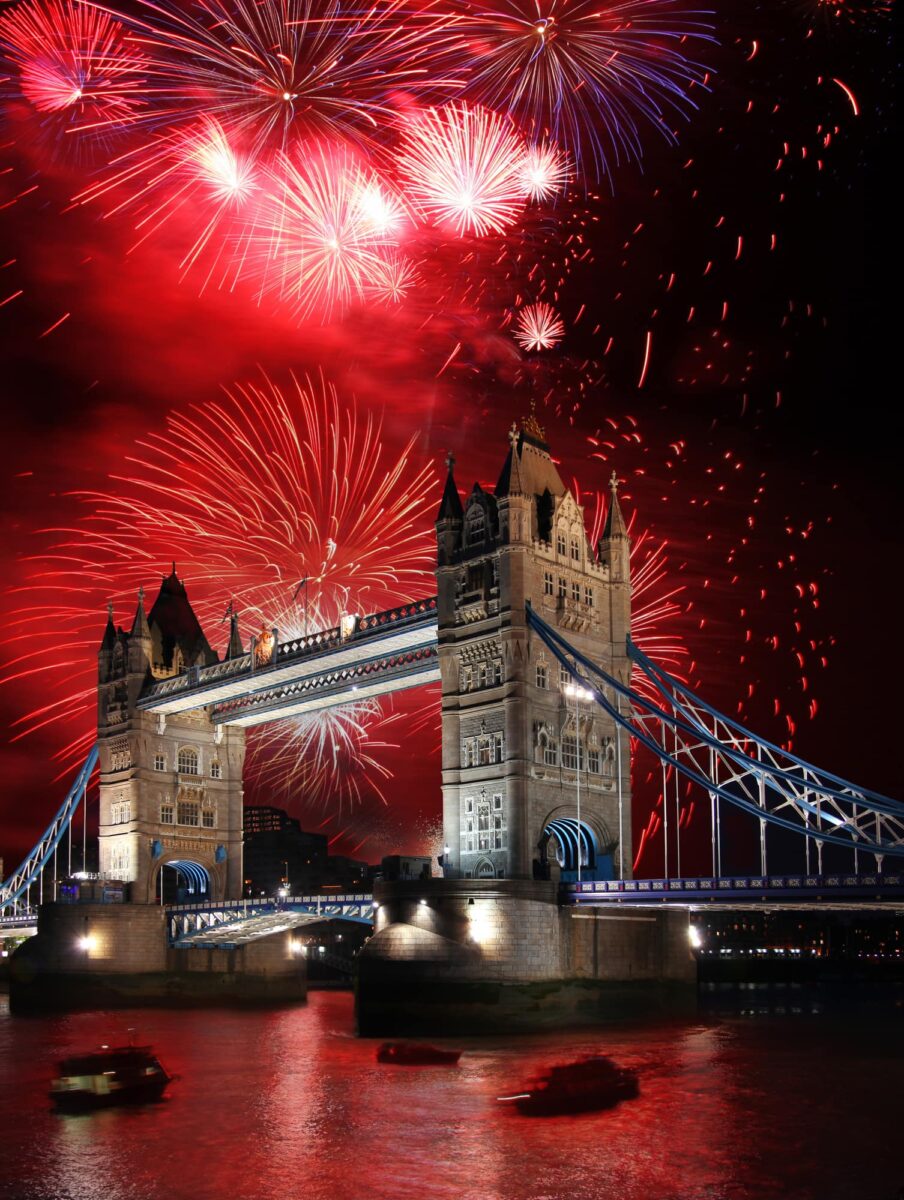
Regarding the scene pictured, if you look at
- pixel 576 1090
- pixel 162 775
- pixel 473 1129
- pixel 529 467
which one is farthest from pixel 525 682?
pixel 162 775

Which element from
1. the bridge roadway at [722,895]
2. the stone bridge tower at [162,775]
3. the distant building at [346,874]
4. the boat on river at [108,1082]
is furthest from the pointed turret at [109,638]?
the distant building at [346,874]

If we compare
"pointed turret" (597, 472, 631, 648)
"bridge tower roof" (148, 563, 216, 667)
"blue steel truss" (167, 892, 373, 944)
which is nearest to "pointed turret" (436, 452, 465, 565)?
"pointed turret" (597, 472, 631, 648)

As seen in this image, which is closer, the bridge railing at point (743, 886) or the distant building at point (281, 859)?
the bridge railing at point (743, 886)

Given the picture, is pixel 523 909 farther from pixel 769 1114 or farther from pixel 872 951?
pixel 872 951

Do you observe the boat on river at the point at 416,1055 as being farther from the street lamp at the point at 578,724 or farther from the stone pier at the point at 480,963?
the street lamp at the point at 578,724

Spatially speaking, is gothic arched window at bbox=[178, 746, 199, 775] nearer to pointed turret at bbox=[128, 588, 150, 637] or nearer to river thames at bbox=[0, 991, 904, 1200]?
pointed turret at bbox=[128, 588, 150, 637]
